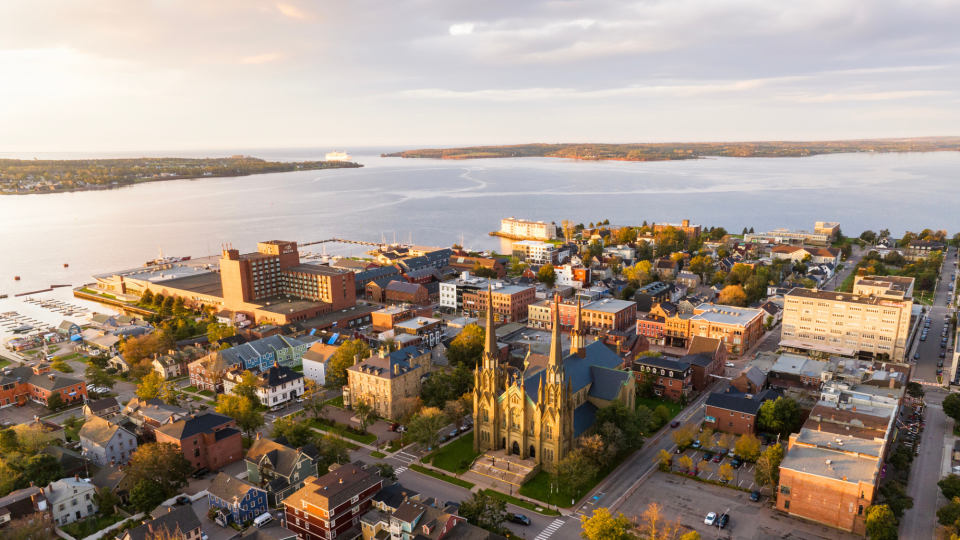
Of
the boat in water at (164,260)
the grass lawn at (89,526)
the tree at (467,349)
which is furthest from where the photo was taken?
the boat in water at (164,260)

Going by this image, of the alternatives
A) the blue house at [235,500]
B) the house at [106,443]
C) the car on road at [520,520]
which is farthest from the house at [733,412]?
the house at [106,443]

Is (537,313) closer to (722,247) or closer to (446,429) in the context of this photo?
(446,429)

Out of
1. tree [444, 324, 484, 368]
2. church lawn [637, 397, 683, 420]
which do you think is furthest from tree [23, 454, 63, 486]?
church lawn [637, 397, 683, 420]

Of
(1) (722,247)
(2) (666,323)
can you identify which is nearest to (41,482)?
(2) (666,323)

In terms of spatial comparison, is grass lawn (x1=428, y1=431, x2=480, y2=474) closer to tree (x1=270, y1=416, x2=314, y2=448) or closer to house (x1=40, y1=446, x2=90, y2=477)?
tree (x1=270, y1=416, x2=314, y2=448)

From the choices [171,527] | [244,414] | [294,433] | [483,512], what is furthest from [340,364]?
[483,512]

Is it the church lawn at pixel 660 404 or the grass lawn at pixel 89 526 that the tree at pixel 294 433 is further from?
the church lawn at pixel 660 404

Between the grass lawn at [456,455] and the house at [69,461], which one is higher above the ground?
the house at [69,461]

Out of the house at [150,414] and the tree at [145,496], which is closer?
the tree at [145,496]
